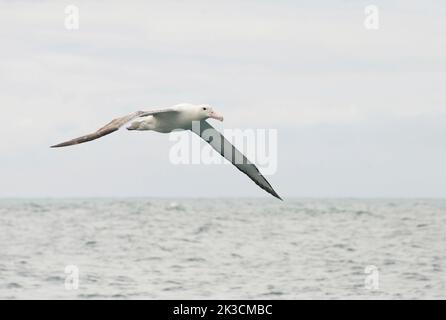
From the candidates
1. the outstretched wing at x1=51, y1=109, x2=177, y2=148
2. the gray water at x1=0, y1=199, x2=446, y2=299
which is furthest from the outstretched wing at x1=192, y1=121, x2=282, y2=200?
the gray water at x1=0, y1=199, x2=446, y2=299

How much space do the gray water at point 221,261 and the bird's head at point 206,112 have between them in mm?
16613

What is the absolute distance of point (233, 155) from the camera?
82.1 ft

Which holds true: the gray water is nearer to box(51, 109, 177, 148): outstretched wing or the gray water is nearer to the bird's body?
the bird's body

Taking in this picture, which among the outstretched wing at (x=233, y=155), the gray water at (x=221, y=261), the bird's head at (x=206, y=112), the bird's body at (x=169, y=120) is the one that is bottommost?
Answer: the gray water at (x=221, y=261)

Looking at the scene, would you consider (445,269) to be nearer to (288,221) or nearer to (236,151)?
(236,151)

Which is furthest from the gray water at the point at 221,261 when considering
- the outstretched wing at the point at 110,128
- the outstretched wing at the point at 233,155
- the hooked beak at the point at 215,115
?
the outstretched wing at the point at 110,128

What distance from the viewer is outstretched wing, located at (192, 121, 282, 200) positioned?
24.3 m

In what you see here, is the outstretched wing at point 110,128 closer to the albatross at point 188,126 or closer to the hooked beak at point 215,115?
the albatross at point 188,126

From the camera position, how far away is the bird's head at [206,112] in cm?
2183

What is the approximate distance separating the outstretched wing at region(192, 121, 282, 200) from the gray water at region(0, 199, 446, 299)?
13.5 meters

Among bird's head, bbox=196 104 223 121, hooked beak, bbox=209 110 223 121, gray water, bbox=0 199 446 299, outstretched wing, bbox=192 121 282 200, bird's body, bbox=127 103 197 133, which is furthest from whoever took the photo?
gray water, bbox=0 199 446 299

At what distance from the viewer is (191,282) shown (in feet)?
138

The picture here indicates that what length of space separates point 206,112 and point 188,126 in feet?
1.95
